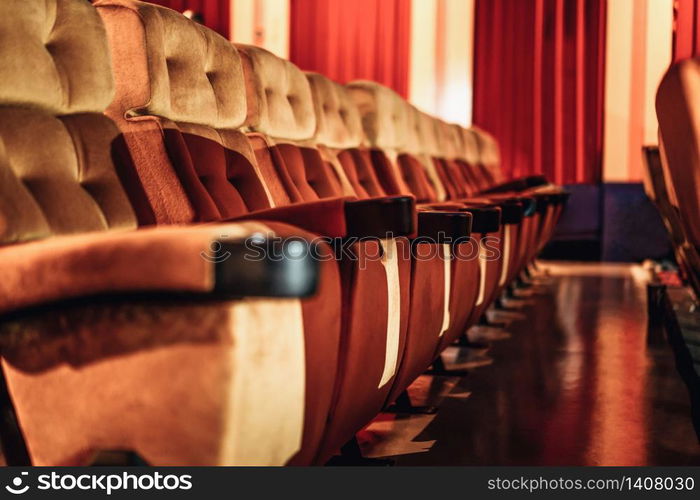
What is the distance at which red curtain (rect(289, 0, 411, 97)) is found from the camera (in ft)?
16.0

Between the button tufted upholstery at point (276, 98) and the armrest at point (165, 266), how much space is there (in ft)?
3.18

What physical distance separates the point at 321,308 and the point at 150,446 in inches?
7.1

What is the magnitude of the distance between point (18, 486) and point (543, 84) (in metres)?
4.45

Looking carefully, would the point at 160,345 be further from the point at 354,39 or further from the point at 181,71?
the point at 354,39

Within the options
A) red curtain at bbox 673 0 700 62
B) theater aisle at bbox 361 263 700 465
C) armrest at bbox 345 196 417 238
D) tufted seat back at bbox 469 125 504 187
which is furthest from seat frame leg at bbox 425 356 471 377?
red curtain at bbox 673 0 700 62

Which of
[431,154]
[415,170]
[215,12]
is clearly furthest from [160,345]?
[215,12]

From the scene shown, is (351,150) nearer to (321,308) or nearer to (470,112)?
(321,308)

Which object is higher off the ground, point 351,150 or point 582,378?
point 351,150

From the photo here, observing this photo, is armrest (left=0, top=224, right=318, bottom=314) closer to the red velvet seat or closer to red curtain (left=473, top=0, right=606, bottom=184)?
the red velvet seat

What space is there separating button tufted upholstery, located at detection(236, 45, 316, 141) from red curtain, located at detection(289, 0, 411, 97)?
3.24 metres

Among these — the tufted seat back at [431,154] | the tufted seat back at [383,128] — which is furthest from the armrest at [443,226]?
the tufted seat back at [431,154]

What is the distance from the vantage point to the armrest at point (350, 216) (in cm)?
68

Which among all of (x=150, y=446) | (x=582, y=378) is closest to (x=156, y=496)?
(x=150, y=446)

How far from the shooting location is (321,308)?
66 cm
